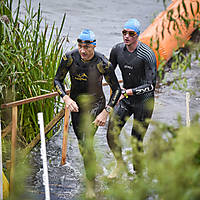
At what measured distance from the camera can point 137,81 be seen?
4.74m

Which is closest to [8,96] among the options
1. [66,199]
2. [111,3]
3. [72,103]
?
[72,103]

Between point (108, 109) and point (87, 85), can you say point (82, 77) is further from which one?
point (108, 109)

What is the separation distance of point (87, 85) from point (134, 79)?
593 millimetres

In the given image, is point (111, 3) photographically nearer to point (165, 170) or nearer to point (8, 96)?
point (8, 96)

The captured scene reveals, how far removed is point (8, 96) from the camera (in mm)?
4973

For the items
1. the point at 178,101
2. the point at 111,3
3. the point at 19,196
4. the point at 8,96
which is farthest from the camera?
the point at 111,3

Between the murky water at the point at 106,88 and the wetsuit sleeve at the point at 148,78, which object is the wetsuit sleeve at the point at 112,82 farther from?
the murky water at the point at 106,88

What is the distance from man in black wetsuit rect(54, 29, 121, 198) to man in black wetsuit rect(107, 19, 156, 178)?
230 mm

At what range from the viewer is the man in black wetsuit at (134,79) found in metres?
4.61

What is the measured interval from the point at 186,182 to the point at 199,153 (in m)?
0.35

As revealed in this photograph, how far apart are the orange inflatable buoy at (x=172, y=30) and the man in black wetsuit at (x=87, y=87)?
25.0 inches

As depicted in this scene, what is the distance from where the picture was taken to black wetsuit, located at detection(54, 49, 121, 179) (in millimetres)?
4422

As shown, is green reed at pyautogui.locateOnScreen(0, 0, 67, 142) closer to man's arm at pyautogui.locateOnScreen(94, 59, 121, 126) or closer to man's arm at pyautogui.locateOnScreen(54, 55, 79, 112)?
man's arm at pyautogui.locateOnScreen(54, 55, 79, 112)

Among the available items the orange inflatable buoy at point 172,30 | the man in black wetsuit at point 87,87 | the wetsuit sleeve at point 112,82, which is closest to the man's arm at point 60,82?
the man in black wetsuit at point 87,87
